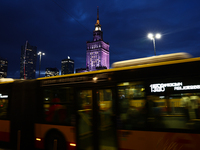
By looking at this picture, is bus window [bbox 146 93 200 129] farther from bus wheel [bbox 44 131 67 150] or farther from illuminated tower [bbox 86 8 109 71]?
illuminated tower [bbox 86 8 109 71]

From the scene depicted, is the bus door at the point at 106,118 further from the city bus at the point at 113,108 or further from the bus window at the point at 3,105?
the bus window at the point at 3,105

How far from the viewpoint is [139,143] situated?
4066 millimetres

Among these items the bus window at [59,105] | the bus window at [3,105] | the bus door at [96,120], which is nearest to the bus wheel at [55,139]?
the bus window at [59,105]

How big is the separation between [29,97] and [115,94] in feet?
12.9

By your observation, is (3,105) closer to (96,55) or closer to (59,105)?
(59,105)

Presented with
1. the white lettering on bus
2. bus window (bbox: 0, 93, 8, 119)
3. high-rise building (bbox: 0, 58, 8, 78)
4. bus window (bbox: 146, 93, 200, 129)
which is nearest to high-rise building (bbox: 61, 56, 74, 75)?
high-rise building (bbox: 0, 58, 8, 78)

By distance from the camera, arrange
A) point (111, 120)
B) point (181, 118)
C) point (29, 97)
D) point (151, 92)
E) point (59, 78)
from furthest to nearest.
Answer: point (29, 97) → point (59, 78) → point (111, 120) → point (151, 92) → point (181, 118)

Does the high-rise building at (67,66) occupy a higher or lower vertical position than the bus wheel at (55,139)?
higher

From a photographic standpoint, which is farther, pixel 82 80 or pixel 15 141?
pixel 15 141

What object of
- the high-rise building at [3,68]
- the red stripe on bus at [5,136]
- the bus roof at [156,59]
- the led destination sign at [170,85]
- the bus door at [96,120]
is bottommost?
the red stripe on bus at [5,136]

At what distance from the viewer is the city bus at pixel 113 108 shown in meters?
3.71

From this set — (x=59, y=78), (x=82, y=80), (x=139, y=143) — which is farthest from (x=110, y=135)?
(x=59, y=78)

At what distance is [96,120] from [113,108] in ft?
2.45

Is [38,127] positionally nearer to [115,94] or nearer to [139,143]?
[115,94]
